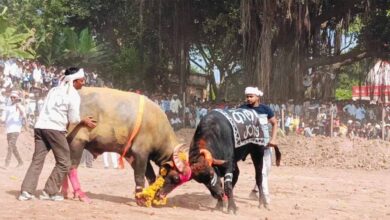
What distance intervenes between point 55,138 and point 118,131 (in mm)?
928

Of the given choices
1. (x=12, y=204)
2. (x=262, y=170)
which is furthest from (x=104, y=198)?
(x=262, y=170)

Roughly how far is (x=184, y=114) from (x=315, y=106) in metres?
5.59

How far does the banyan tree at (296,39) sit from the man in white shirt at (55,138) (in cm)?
1692

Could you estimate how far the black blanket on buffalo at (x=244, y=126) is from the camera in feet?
28.0

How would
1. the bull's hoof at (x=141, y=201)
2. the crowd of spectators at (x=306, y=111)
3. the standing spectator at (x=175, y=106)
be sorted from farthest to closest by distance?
the standing spectator at (x=175, y=106), the crowd of spectators at (x=306, y=111), the bull's hoof at (x=141, y=201)

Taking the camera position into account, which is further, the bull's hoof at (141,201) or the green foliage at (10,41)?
the green foliage at (10,41)

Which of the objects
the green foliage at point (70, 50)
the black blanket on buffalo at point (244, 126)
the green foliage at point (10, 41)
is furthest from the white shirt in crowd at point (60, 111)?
the green foliage at point (70, 50)

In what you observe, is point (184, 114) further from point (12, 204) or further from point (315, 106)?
point (12, 204)

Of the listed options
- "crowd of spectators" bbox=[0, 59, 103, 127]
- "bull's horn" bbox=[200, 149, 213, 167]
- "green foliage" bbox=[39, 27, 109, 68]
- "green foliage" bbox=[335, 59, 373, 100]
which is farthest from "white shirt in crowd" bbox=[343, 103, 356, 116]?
"bull's horn" bbox=[200, 149, 213, 167]

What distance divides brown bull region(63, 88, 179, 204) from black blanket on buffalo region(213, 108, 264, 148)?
951 millimetres

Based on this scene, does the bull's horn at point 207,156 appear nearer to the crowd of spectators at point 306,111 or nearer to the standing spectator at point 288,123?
the crowd of spectators at point 306,111

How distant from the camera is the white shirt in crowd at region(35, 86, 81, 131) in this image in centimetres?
781

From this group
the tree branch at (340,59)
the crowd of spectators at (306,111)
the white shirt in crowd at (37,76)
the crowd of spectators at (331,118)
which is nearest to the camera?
the crowd of spectators at (306,111)

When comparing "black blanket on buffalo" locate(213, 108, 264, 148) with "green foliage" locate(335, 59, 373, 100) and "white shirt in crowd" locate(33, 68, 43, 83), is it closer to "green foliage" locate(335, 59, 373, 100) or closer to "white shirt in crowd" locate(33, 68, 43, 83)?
"white shirt in crowd" locate(33, 68, 43, 83)
